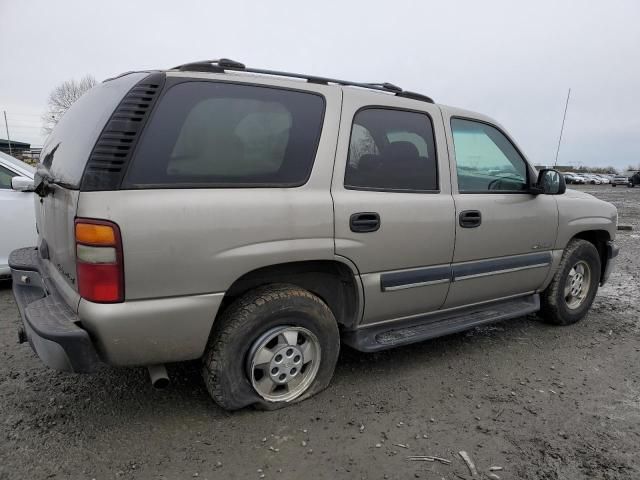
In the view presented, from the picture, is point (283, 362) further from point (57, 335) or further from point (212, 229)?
point (57, 335)

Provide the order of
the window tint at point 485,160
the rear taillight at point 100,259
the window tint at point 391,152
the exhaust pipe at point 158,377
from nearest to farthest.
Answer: the rear taillight at point 100,259 → the exhaust pipe at point 158,377 → the window tint at point 391,152 → the window tint at point 485,160

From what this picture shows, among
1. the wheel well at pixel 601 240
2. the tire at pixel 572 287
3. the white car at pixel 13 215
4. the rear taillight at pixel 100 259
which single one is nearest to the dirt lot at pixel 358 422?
the tire at pixel 572 287

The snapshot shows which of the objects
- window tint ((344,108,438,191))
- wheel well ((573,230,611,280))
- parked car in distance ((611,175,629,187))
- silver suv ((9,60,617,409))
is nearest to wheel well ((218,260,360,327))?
silver suv ((9,60,617,409))

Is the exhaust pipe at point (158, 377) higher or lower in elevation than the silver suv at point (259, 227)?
lower

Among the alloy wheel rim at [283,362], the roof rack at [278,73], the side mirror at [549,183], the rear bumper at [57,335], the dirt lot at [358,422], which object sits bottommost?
the dirt lot at [358,422]

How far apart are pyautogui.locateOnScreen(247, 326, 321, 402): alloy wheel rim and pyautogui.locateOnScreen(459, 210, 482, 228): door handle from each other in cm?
132

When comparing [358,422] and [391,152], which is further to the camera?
[391,152]

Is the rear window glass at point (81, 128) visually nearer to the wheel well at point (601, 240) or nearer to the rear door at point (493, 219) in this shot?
the rear door at point (493, 219)

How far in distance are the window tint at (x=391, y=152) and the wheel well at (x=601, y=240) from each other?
7.24ft

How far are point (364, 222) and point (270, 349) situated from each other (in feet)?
3.00

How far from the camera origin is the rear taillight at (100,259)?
6.93ft

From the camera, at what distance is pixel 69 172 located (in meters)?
2.38

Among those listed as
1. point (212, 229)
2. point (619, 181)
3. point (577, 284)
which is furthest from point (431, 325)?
point (619, 181)

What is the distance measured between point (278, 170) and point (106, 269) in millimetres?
1004
